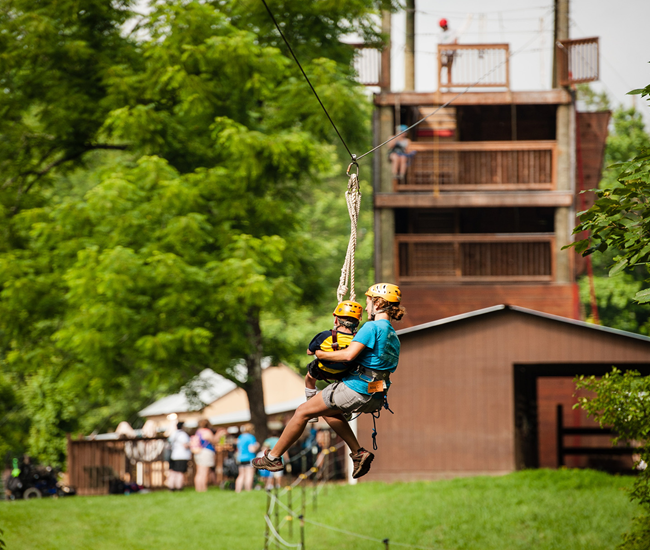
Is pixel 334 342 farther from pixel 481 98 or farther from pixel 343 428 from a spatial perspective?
pixel 481 98

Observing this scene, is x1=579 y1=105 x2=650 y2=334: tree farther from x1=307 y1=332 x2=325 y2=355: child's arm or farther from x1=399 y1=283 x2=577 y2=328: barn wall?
x1=307 y1=332 x2=325 y2=355: child's arm

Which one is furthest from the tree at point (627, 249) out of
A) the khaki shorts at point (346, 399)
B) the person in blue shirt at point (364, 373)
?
the khaki shorts at point (346, 399)

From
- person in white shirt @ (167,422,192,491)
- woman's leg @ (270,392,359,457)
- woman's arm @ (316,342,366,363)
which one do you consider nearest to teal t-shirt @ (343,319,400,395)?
woman's arm @ (316,342,366,363)

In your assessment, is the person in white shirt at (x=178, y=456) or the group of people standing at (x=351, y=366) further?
the person in white shirt at (x=178, y=456)

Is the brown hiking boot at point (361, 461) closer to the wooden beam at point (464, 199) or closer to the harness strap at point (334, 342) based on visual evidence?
the harness strap at point (334, 342)

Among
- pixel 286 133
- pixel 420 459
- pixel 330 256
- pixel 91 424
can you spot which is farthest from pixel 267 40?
pixel 91 424

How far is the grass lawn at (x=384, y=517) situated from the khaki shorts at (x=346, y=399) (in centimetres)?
859

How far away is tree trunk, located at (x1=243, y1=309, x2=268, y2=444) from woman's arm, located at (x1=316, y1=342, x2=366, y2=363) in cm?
1451

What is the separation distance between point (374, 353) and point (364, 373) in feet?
0.62

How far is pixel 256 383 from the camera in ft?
72.6

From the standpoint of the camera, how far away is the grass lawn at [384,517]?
15.1 m

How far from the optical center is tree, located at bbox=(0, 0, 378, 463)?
60.7 ft

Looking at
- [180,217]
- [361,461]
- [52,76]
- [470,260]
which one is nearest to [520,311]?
[470,260]

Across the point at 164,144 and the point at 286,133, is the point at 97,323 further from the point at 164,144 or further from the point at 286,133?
the point at 286,133
